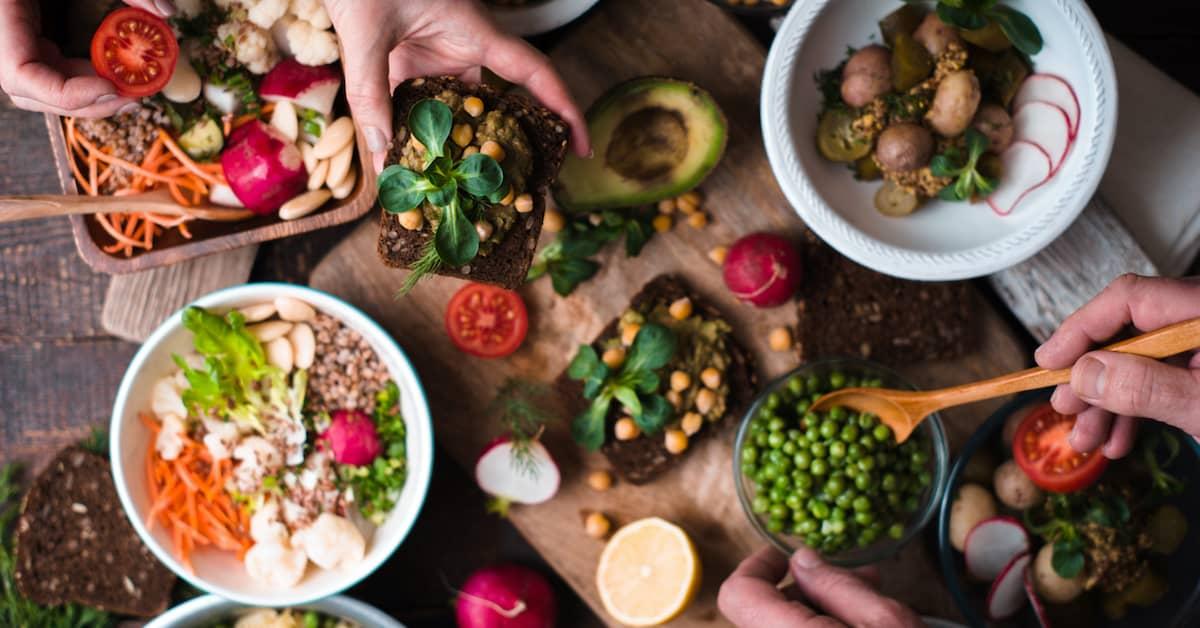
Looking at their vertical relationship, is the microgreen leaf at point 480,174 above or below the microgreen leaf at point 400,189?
above

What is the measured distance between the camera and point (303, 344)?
2.40 metres

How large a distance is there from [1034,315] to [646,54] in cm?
118

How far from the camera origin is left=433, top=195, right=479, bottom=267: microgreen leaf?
6.09 feet

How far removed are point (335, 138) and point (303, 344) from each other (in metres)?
0.52

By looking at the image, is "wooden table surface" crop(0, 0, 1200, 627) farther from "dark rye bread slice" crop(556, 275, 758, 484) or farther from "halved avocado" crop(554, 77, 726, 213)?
"halved avocado" crop(554, 77, 726, 213)

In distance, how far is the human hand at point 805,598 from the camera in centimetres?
190

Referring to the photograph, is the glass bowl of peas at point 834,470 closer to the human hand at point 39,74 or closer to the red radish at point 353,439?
the red radish at point 353,439

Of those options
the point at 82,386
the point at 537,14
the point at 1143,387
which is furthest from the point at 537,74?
the point at 82,386

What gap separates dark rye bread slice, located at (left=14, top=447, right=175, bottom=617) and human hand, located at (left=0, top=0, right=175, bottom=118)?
3.22ft

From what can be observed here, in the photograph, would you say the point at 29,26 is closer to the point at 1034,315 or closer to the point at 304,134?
the point at 304,134

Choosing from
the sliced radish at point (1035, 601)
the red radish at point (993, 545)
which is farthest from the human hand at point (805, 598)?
the sliced radish at point (1035, 601)

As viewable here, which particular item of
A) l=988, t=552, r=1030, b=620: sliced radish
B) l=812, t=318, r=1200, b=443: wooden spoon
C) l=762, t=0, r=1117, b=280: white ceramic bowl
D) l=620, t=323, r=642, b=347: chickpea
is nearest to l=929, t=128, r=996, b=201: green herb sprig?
l=762, t=0, r=1117, b=280: white ceramic bowl

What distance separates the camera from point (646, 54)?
95.7 inches

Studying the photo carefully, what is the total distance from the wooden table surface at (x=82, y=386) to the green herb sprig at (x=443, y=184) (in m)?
0.81
